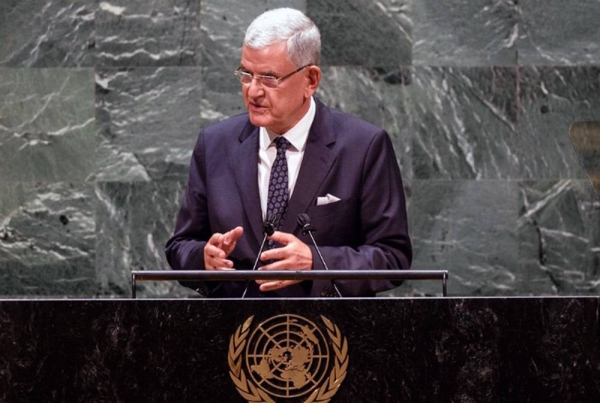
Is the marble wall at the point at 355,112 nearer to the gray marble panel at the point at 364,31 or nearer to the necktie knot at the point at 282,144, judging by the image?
the gray marble panel at the point at 364,31

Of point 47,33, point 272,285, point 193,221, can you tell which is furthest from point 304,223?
point 47,33

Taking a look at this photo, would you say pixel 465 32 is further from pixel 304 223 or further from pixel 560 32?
pixel 304 223

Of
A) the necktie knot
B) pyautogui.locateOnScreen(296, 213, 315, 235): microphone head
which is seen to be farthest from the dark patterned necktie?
pyautogui.locateOnScreen(296, 213, 315, 235): microphone head

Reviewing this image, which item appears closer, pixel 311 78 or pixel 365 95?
pixel 311 78

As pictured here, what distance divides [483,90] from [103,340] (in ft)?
12.4

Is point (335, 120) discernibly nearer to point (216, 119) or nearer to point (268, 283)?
point (268, 283)

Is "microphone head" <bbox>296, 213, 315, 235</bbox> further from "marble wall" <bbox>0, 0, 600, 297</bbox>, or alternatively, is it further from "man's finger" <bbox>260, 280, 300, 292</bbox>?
"marble wall" <bbox>0, 0, 600, 297</bbox>

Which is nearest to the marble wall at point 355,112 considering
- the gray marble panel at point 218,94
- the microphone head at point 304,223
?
the gray marble panel at point 218,94

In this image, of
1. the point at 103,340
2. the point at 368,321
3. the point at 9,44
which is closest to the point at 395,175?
the point at 368,321

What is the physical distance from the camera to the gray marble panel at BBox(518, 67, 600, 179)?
640 centimetres

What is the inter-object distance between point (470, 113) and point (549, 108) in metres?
0.43

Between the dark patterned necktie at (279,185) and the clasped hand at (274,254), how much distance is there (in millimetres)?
349

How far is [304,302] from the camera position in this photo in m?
3.07

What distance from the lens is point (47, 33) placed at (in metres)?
6.40
